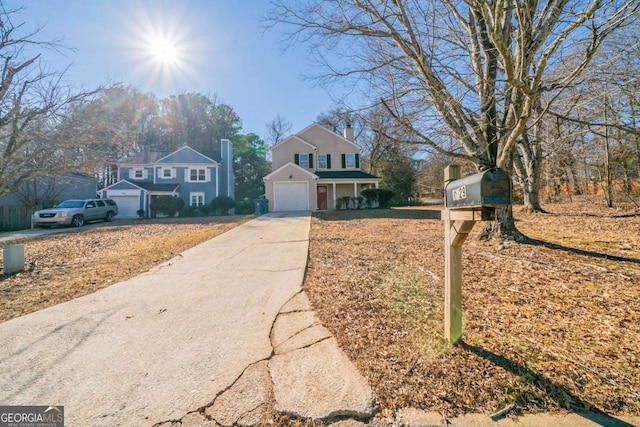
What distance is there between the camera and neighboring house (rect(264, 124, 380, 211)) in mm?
18906

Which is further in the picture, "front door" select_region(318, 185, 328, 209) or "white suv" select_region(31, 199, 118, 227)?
"front door" select_region(318, 185, 328, 209)

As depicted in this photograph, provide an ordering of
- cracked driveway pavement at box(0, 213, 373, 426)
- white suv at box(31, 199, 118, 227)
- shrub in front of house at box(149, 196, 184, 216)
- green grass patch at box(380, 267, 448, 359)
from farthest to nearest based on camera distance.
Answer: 1. shrub in front of house at box(149, 196, 184, 216)
2. white suv at box(31, 199, 118, 227)
3. green grass patch at box(380, 267, 448, 359)
4. cracked driveway pavement at box(0, 213, 373, 426)

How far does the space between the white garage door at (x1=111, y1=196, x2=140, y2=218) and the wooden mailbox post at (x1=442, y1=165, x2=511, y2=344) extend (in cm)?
2511

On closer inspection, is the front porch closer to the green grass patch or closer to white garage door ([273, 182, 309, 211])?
white garage door ([273, 182, 309, 211])

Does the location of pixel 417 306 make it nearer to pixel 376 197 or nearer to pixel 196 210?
pixel 376 197

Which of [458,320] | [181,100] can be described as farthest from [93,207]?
[181,100]

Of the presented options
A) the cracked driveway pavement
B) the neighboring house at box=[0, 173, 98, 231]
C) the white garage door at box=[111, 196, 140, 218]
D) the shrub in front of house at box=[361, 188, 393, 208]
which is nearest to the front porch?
the shrub in front of house at box=[361, 188, 393, 208]

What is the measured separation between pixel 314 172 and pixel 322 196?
1988 mm

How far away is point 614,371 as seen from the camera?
2115mm

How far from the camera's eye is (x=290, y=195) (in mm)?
18969

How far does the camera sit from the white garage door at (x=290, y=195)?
18922 mm

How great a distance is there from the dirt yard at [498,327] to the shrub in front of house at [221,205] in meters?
18.1

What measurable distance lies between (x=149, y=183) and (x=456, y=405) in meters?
27.2

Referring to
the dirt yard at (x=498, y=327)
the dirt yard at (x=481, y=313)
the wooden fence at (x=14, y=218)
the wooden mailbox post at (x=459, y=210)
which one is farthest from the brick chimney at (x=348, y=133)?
the wooden fence at (x=14, y=218)
